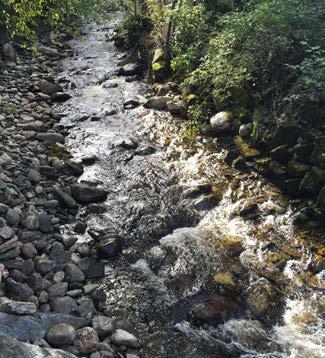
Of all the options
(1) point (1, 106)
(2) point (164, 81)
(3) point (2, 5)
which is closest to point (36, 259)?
(1) point (1, 106)

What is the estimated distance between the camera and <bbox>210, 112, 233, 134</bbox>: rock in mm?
9211

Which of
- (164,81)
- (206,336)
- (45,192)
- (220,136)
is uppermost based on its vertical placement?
(164,81)

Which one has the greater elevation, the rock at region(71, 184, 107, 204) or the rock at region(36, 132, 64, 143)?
the rock at region(36, 132, 64, 143)

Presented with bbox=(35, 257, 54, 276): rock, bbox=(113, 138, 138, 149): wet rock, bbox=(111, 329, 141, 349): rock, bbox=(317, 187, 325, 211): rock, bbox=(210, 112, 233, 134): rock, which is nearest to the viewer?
bbox=(111, 329, 141, 349): rock

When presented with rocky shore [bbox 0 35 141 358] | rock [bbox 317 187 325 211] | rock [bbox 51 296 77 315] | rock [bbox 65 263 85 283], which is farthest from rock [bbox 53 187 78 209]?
rock [bbox 317 187 325 211]

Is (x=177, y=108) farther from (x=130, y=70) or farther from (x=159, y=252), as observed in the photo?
(x=159, y=252)

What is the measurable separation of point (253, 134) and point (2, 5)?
629 centimetres

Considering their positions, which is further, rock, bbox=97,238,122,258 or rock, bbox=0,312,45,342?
rock, bbox=97,238,122,258

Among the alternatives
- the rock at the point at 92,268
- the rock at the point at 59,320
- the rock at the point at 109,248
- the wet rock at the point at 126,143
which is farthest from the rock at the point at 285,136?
the rock at the point at 59,320

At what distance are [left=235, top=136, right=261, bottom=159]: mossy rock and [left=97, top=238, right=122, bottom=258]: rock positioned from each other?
336cm

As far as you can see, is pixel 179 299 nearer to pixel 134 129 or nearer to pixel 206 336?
pixel 206 336

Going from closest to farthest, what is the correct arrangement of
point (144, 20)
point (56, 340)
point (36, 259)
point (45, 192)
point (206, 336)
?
point (56, 340), point (206, 336), point (36, 259), point (45, 192), point (144, 20)

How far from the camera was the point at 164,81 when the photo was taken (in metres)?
12.2

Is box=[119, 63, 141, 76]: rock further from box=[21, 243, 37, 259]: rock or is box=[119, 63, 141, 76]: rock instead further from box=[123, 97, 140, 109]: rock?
box=[21, 243, 37, 259]: rock
